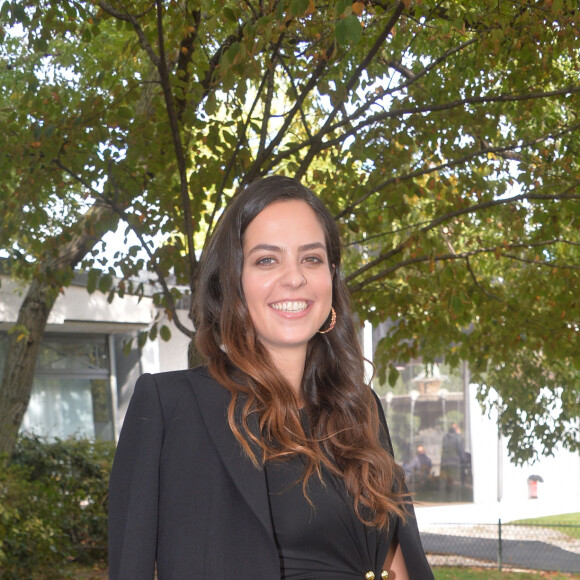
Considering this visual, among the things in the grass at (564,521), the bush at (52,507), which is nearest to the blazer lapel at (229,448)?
the bush at (52,507)

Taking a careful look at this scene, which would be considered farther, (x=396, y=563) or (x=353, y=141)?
(x=353, y=141)

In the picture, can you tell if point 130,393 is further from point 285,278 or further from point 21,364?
point 285,278

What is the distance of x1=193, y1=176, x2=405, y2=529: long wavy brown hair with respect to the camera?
2.55 metres

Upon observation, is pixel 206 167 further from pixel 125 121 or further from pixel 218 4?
pixel 218 4

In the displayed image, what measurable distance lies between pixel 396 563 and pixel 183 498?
2.73 feet

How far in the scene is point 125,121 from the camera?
20.4 ft

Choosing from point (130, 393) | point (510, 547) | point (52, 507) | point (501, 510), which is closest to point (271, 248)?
point (52, 507)

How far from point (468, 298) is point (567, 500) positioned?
16.9 meters

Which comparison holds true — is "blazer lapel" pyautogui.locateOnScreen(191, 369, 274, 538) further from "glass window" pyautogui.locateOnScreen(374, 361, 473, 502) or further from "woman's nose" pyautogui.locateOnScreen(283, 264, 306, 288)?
"glass window" pyautogui.locateOnScreen(374, 361, 473, 502)

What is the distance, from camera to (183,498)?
2.32 m

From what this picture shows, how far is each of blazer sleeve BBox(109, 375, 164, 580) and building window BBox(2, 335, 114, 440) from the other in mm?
13084

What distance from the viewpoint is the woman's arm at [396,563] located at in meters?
2.79

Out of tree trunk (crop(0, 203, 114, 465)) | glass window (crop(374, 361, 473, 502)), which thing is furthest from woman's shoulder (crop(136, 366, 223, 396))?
glass window (crop(374, 361, 473, 502))

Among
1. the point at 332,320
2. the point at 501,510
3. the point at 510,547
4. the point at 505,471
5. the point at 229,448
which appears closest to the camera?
the point at 229,448
